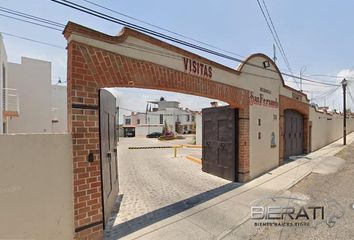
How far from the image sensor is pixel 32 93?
17766 mm

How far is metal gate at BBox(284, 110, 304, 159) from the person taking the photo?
1482 cm

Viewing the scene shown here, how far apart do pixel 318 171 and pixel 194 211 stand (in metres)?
7.57

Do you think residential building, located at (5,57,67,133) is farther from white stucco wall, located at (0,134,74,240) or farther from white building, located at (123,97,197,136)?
white building, located at (123,97,197,136)

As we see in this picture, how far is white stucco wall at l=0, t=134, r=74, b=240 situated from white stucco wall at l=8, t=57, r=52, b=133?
53.2 feet

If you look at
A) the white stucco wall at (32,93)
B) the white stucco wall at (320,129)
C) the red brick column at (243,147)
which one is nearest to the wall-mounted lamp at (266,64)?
the red brick column at (243,147)

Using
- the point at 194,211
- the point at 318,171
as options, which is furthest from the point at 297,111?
the point at 194,211

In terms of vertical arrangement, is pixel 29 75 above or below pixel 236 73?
above

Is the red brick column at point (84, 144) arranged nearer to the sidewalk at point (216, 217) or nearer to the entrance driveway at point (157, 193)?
the entrance driveway at point (157, 193)

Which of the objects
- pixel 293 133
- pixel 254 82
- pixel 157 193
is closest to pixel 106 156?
pixel 157 193

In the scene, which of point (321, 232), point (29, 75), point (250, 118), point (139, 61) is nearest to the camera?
point (321, 232)

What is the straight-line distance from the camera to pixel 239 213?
558cm

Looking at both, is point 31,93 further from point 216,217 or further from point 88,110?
point 216,217

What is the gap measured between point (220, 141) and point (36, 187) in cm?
704

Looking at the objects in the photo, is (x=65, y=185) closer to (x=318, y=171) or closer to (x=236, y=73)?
(x=236, y=73)
